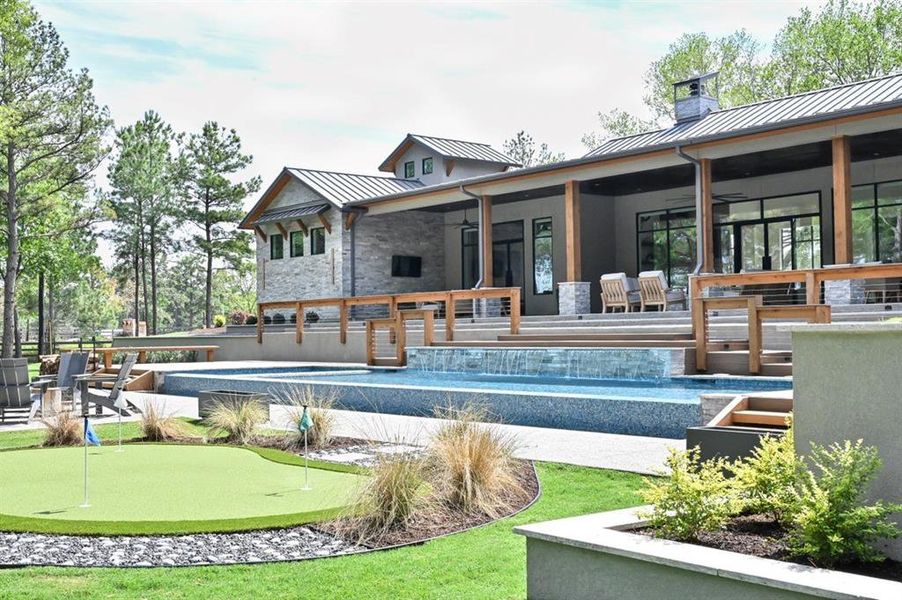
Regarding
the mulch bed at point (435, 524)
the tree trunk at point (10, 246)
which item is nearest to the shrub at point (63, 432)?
the mulch bed at point (435, 524)

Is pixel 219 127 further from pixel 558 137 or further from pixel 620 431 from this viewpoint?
pixel 620 431

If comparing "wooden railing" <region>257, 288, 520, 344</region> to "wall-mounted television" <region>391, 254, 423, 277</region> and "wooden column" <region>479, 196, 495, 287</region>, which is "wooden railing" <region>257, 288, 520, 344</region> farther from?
"wall-mounted television" <region>391, 254, 423, 277</region>

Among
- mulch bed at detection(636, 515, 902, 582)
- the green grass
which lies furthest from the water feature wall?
mulch bed at detection(636, 515, 902, 582)

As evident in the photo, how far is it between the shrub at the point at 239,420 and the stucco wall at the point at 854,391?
5950 millimetres

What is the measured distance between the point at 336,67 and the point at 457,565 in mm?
20750

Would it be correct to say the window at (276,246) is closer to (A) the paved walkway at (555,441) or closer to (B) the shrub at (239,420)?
(A) the paved walkway at (555,441)

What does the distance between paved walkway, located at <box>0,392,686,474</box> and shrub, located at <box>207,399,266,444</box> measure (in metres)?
0.56

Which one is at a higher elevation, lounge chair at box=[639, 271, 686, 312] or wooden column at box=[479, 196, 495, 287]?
wooden column at box=[479, 196, 495, 287]

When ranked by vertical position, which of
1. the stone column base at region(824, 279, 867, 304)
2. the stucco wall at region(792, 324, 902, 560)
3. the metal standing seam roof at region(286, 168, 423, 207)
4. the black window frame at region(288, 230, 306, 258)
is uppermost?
the metal standing seam roof at region(286, 168, 423, 207)

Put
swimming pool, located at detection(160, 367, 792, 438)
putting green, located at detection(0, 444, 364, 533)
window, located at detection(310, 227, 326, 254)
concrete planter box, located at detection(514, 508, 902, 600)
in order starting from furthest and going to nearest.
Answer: window, located at detection(310, 227, 326, 254), swimming pool, located at detection(160, 367, 792, 438), putting green, located at detection(0, 444, 364, 533), concrete planter box, located at detection(514, 508, 902, 600)

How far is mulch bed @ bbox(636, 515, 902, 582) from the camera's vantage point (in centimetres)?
333

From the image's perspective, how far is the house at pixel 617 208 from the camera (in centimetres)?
1617

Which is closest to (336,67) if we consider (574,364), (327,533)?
(574,364)

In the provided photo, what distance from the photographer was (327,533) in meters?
5.01
